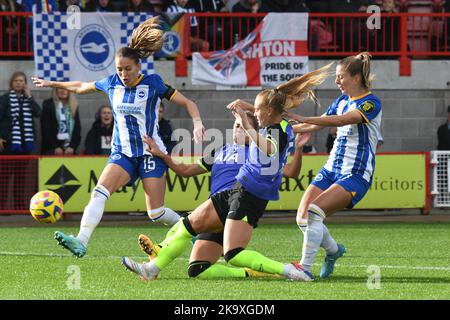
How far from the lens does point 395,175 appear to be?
1698cm

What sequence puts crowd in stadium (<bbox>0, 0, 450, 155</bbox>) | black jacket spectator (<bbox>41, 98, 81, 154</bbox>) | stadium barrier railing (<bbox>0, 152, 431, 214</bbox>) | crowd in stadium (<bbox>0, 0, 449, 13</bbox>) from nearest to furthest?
stadium barrier railing (<bbox>0, 152, 431, 214</bbox>), crowd in stadium (<bbox>0, 0, 450, 155</bbox>), black jacket spectator (<bbox>41, 98, 81, 154</bbox>), crowd in stadium (<bbox>0, 0, 449, 13</bbox>)

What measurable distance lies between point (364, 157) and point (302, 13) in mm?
9559

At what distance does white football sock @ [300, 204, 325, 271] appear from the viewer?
8883mm

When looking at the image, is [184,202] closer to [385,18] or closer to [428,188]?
[428,188]

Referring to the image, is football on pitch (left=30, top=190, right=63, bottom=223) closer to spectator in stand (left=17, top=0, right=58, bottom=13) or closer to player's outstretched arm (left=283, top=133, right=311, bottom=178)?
player's outstretched arm (left=283, top=133, right=311, bottom=178)

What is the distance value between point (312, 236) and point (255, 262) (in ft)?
2.10

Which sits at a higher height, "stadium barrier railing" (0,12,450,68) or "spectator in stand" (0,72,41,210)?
"stadium barrier railing" (0,12,450,68)

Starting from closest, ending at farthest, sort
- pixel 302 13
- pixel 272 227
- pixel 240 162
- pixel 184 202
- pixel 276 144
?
pixel 276 144
pixel 240 162
pixel 272 227
pixel 184 202
pixel 302 13

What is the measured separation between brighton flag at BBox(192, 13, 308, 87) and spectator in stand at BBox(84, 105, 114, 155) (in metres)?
2.00

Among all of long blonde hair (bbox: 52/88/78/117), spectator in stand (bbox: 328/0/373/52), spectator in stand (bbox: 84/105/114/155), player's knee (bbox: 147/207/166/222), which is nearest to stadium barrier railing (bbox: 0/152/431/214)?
spectator in stand (bbox: 84/105/114/155)

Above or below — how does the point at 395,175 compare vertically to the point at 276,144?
below

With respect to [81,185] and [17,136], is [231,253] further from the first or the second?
[17,136]

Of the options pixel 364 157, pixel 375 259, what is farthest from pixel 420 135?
pixel 364 157

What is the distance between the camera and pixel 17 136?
55.7ft
